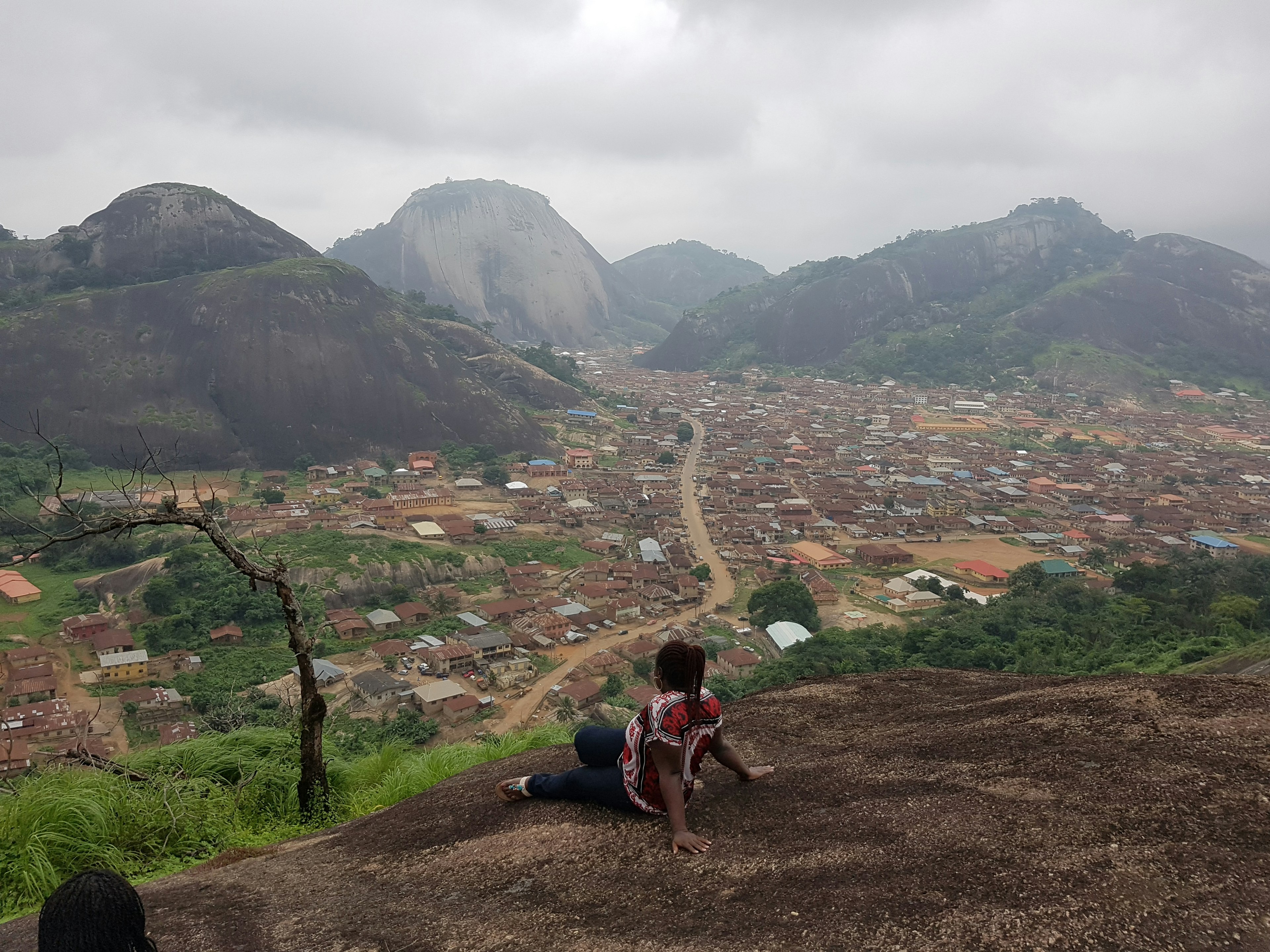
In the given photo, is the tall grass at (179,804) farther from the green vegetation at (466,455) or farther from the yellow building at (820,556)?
the green vegetation at (466,455)

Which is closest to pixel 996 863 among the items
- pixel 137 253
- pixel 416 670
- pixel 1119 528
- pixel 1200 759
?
pixel 1200 759

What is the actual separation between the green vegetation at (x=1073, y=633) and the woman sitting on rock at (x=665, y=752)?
1036 cm

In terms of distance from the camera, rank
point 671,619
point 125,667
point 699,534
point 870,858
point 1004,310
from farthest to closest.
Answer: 1. point 1004,310
2. point 699,534
3. point 671,619
4. point 125,667
5. point 870,858

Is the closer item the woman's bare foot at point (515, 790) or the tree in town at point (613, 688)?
the woman's bare foot at point (515, 790)

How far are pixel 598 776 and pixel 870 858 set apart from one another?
4.14 ft

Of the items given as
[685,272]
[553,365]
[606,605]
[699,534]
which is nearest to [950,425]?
[699,534]

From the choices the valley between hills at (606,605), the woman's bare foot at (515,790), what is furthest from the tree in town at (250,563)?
the woman's bare foot at (515,790)

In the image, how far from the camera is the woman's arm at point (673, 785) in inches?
119

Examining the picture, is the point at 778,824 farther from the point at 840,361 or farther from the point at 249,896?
the point at 840,361

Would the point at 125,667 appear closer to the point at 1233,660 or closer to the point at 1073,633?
→ the point at 1233,660

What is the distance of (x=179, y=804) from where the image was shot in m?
4.71

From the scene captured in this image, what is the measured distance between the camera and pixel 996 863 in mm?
2572

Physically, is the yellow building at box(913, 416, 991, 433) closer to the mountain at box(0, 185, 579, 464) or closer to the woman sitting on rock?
the mountain at box(0, 185, 579, 464)

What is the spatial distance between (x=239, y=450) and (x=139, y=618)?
21.5m
